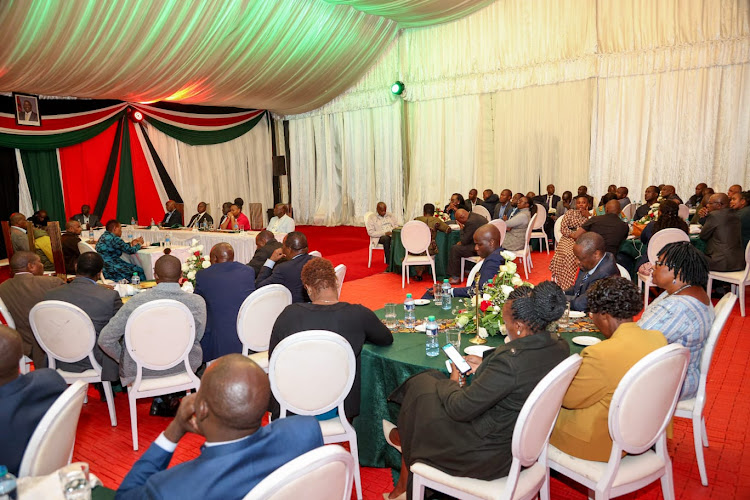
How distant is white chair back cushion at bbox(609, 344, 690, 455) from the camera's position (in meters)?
2.24

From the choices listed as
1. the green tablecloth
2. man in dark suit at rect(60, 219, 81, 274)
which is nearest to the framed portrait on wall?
man in dark suit at rect(60, 219, 81, 274)

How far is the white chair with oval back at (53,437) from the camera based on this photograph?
1.93m

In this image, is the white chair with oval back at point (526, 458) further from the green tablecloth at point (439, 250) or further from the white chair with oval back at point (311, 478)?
the green tablecloth at point (439, 250)

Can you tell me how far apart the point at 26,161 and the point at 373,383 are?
462 inches

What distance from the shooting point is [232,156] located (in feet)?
54.0

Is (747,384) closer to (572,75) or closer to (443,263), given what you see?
(443,263)

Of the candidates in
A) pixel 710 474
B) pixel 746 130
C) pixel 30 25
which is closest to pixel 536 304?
pixel 710 474

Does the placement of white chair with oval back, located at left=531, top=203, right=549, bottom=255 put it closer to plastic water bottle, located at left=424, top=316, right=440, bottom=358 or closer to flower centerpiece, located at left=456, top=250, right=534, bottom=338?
flower centerpiece, located at left=456, top=250, right=534, bottom=338

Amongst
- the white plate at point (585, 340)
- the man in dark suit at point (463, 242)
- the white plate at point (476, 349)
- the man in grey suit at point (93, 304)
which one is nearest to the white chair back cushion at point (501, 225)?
the man in dark suit at point (463, 242)

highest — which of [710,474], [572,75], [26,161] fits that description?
[572,75]

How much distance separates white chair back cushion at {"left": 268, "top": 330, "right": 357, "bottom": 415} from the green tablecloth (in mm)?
5859

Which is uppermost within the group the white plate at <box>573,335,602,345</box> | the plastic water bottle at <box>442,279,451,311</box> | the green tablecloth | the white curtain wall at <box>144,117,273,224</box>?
the white curtain wall at <box>144,117,273,224</box>

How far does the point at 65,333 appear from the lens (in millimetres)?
3816

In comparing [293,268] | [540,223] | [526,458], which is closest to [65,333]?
[293,268]
